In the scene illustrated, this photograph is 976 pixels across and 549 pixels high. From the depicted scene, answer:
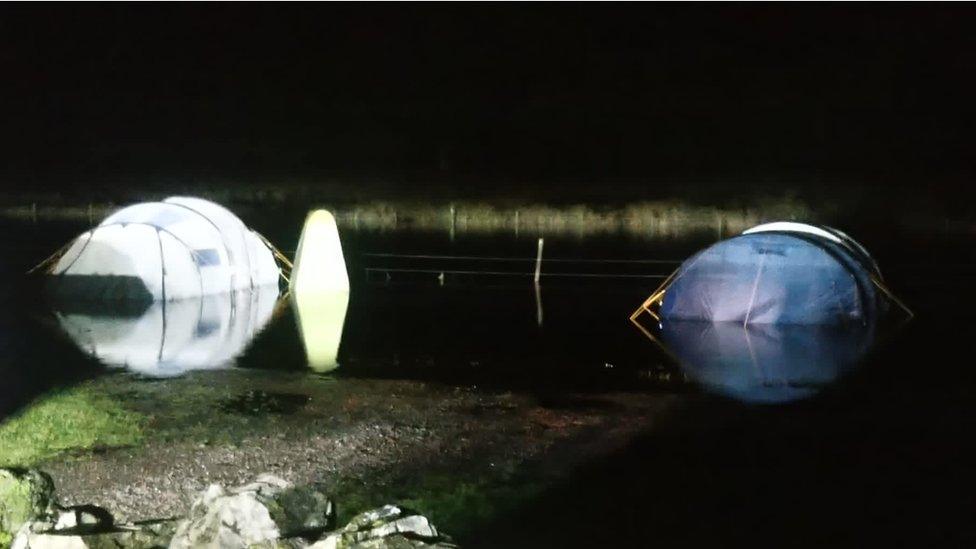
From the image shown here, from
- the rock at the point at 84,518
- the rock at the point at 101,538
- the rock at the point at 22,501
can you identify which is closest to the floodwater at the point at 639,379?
the rock at the point at 101,538

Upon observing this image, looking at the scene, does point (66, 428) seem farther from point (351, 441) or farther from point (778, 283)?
point (778, 283)

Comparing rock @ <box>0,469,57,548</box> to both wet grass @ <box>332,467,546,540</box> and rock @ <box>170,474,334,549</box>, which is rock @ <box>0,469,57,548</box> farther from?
wet grass @ <box>332,467,546,540</box>

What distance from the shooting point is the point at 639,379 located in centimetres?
822

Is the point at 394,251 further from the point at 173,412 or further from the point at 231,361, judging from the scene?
the point at 173,412

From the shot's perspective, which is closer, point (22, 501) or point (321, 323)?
point (22, 501)

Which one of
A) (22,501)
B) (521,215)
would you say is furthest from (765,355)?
(521,215)

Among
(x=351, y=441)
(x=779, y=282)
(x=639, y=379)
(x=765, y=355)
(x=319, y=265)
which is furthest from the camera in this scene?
(x=319, y=265)

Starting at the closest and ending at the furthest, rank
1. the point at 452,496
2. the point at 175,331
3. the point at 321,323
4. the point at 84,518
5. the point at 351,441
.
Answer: the point at 84,518 → the point at 452,496 → the point at 351,441 → the point at 175,331 → the point at 321,323

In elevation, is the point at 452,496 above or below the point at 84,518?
below

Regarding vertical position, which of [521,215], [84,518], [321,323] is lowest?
[521,215]

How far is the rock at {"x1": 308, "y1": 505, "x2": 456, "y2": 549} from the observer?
4215 mm

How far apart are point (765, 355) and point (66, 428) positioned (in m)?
6.07

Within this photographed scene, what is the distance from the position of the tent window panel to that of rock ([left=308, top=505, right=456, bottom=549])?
9193mm

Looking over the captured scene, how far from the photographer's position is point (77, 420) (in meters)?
6.48
